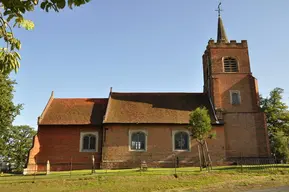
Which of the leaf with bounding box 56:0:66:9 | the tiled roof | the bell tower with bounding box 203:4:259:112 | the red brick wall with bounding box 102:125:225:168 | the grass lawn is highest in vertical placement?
the bell tower with bounding box 203:4:259:112

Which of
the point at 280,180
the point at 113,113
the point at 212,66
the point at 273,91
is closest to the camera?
the point at 280,180

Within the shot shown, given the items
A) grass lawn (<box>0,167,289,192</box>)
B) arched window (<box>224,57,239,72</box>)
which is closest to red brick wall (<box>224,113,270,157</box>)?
arched window (<box>224,57,239,72</box>)

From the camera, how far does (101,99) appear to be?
33.3m

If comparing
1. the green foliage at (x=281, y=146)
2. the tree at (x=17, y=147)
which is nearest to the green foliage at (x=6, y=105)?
the tree at (x=17, y=147)

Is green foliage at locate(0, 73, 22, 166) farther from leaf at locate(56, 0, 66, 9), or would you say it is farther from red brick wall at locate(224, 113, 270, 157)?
leaf at locate(56, 0, 66, 9)

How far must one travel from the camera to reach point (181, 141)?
2841 centimetres

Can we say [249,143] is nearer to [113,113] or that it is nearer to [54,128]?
[113,113]

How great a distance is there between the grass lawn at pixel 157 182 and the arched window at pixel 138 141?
761 centimetres

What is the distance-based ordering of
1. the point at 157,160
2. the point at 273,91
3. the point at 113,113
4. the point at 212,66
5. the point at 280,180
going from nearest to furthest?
the point at 280,180
the point at 157,160
the point at 113,113
the point at 212,66
the point at 273,91

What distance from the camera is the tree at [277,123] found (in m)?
37.6

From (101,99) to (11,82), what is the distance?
10.2m

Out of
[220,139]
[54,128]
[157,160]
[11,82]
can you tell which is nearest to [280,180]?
[220,139]

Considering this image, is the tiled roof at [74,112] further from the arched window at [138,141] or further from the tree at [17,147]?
the tree at [17,147]

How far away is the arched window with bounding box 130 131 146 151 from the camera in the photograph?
2806 centimetres
